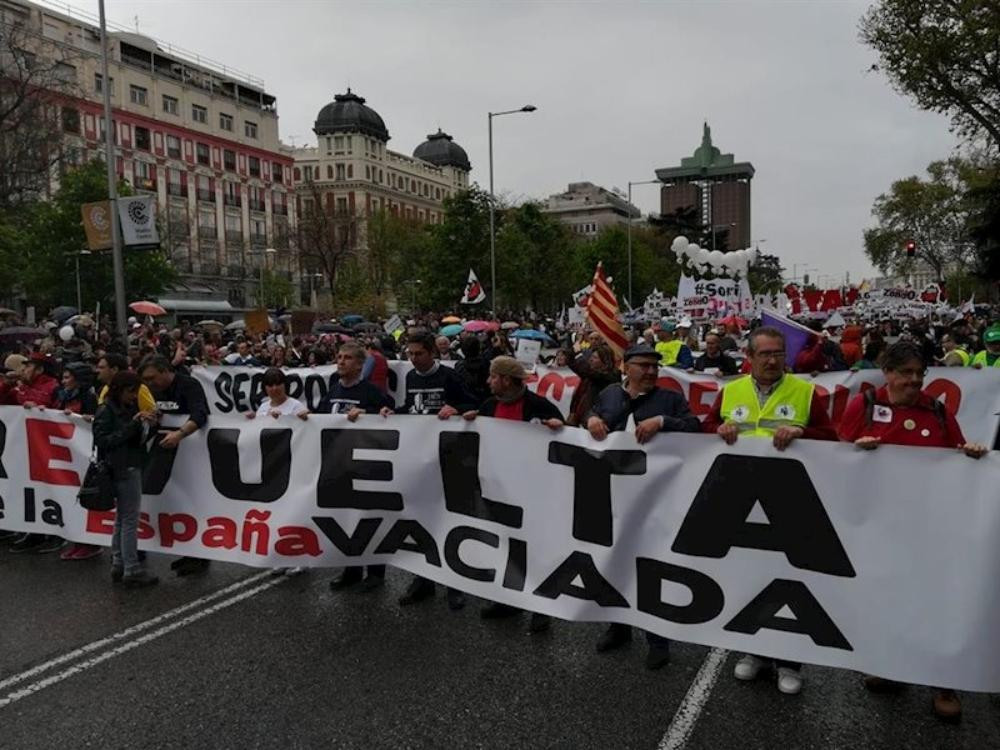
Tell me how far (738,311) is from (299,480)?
17.2 metres

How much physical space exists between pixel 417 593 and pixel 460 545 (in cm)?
73

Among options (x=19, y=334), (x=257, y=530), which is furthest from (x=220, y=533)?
(x=19, y=334)

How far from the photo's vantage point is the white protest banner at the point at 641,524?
11.8 feet

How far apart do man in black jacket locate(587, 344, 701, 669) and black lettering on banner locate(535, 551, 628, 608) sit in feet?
1.09

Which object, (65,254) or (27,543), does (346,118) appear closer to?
(65,254)

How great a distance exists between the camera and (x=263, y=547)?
5.56 metres

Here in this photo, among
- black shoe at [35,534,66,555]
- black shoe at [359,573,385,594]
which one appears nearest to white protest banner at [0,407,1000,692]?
black shoe at [359,573,385,594]

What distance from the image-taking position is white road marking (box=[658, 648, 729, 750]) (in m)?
3.66

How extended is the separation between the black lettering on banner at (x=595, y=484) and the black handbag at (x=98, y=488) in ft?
11.1

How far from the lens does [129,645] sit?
4.82 m

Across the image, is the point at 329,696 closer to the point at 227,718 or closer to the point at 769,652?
the point at 227,718

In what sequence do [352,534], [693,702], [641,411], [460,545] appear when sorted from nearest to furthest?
[693,702]
[641,411]
[460,545]
[352,534]

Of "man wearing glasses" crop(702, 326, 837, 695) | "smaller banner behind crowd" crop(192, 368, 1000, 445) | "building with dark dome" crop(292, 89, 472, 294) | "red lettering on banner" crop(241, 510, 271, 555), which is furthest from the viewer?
"building with dark dome" crop(292, 89, 472, 294)

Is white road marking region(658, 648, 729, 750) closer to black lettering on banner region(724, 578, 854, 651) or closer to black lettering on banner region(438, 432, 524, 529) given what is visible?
black lettering on banner region(724, 578, 854, 651)
